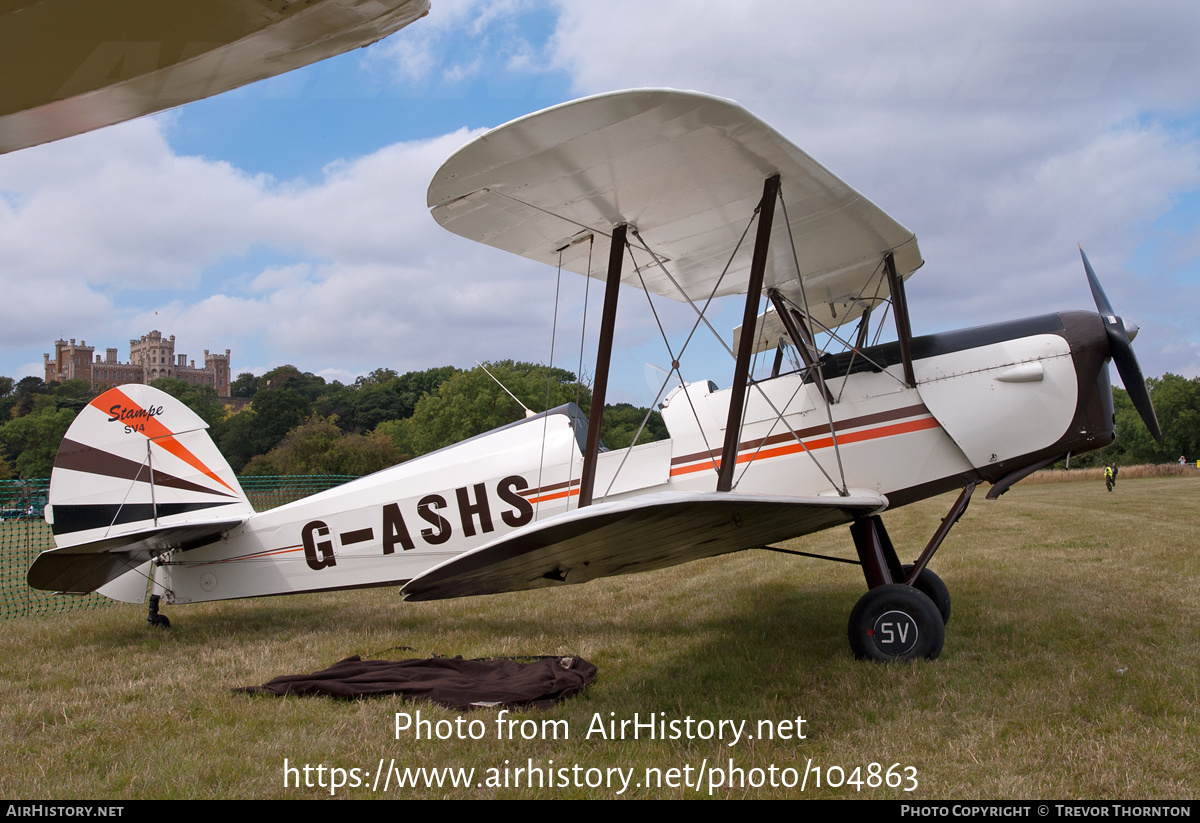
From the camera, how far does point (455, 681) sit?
425cm

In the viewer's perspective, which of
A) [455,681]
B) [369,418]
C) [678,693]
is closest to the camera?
[678,693]

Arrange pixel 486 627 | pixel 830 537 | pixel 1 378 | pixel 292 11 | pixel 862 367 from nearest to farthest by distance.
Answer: pixel 292 11, pixel 862 367, pixel 486 627, pixel 830 537, pixel 1 378

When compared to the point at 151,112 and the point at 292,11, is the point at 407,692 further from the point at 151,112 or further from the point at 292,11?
the point at 292,11

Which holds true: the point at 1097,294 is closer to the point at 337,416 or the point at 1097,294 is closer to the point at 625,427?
the point at 625,427

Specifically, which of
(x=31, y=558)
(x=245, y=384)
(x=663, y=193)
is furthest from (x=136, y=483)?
(x=245, y=384)

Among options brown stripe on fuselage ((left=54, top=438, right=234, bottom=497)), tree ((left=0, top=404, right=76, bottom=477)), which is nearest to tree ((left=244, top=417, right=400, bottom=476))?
tree ((left=0, top=404, right=76, bottom=477))

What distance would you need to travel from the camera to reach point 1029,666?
160 inches

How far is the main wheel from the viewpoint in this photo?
13.5ft

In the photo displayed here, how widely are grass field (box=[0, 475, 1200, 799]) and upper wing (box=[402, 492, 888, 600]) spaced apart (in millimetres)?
672

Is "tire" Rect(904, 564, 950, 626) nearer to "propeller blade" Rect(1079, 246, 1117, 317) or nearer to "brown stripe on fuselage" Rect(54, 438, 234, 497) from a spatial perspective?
"propeller blade" Rect(1079, 246, 1117, 317)

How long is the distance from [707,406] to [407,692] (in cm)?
264

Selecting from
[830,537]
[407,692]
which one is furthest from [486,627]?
[830,537]

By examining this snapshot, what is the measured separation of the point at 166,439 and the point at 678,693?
5.12 metres
